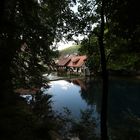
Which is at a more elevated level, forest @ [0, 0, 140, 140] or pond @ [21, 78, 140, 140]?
forest @ [0, 0, 140, 140]

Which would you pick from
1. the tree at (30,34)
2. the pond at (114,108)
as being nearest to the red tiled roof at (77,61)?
the pond at (114,108)

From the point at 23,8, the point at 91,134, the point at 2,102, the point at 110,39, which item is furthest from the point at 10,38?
the point at 91,134

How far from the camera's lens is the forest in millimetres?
8469

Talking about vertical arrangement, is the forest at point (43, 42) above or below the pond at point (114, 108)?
above

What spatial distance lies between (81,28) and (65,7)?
3.74ft

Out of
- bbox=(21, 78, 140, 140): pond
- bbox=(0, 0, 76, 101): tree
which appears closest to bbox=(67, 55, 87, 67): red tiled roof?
bbox=(21, 78, 140, 140): pond

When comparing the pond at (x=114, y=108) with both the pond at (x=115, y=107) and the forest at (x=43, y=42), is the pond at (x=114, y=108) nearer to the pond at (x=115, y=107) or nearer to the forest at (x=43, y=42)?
the pond at (x=115, y=107)

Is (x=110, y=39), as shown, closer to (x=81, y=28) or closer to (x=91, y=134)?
(x=81, y=28)

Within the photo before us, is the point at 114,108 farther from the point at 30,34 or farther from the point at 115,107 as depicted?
the point at 30,34

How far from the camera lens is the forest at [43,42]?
8469 mm

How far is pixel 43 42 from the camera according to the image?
38.3ft

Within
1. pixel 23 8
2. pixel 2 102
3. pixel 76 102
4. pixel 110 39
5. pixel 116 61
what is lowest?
pixel 76 102

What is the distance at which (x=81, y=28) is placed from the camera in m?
13.3

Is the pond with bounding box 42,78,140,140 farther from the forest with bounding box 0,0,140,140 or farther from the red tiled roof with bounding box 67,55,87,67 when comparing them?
the red tiled roof with bounding box 67,55,87,67
